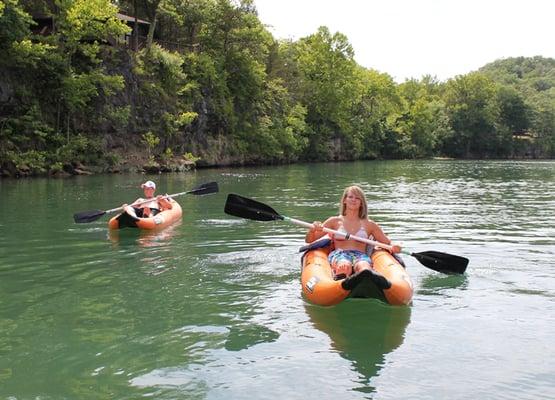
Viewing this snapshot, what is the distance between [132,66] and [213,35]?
401 inches

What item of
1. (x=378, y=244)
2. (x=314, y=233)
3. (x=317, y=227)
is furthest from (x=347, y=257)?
(x=314, y=233)

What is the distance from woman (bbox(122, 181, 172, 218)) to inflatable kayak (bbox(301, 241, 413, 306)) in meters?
5.80

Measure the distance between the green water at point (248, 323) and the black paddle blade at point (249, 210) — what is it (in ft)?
2.24

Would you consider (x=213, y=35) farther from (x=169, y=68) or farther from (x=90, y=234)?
(x=90, y=234)

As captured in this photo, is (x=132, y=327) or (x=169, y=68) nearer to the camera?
(x=132, y=327)

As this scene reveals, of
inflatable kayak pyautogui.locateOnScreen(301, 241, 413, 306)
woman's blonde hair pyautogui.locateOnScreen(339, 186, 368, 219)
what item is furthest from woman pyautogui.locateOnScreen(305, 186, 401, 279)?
inflatable kayak pyautogui.locateOnScreen(301, 241, 413, 306)

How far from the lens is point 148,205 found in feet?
41.3

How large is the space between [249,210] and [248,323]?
10.1 ft

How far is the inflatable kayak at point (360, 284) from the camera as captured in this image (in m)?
5.64

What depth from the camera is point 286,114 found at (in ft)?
165

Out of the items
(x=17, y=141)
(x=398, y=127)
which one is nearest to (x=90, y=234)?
(x=17, y=141)

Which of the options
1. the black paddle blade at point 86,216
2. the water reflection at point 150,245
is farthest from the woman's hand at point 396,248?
the black paddle blade at point 86,216

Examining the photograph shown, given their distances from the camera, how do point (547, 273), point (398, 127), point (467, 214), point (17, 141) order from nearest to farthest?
point (547, 273) → point (467, 214) → point (17, 141) → point (398, 127)

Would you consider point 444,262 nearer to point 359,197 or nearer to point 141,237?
point 359,197
